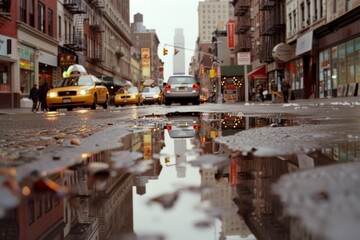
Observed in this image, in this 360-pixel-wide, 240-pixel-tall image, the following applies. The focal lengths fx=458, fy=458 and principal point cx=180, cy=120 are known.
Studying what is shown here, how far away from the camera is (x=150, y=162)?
3.51 meters

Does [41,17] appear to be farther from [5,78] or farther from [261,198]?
[261,198]

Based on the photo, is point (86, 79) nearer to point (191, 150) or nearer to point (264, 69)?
point (191, 150)

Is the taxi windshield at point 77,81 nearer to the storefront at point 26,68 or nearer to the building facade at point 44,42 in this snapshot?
the building facade at point 44,42

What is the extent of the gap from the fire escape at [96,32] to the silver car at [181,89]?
91.4ft

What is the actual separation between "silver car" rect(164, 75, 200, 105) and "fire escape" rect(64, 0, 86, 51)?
1878cm

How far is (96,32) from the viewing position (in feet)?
196

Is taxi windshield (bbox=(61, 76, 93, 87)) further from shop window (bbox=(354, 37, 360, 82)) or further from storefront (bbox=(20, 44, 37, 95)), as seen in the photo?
shop window (bbox=(354, 37, 360, 82))

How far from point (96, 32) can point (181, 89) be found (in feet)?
116

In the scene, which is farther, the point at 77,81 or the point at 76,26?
the point at 76,26

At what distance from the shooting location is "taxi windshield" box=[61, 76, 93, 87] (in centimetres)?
2383

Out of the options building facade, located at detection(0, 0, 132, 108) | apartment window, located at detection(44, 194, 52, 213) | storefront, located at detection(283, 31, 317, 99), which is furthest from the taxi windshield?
apartment window, located at detection(44, 194, 52, 213)

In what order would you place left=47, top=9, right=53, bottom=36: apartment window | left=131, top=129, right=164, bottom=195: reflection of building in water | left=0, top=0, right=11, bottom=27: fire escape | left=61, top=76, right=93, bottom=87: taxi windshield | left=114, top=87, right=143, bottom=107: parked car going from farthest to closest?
left=47, top=9, right=53, bottom=36: apartment window < left=114, top=87, right=143, bottom=107: parked car < left=0, top=0, right=11, bottom=27: fire escape < left=61, top=76, right=93, bottom=87: taxi windshield < left=131, top=129, right=164, bottom=195: reflection of building in water

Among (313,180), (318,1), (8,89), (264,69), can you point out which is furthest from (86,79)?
(264,69)

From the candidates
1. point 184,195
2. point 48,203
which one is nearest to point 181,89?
point 184,195
